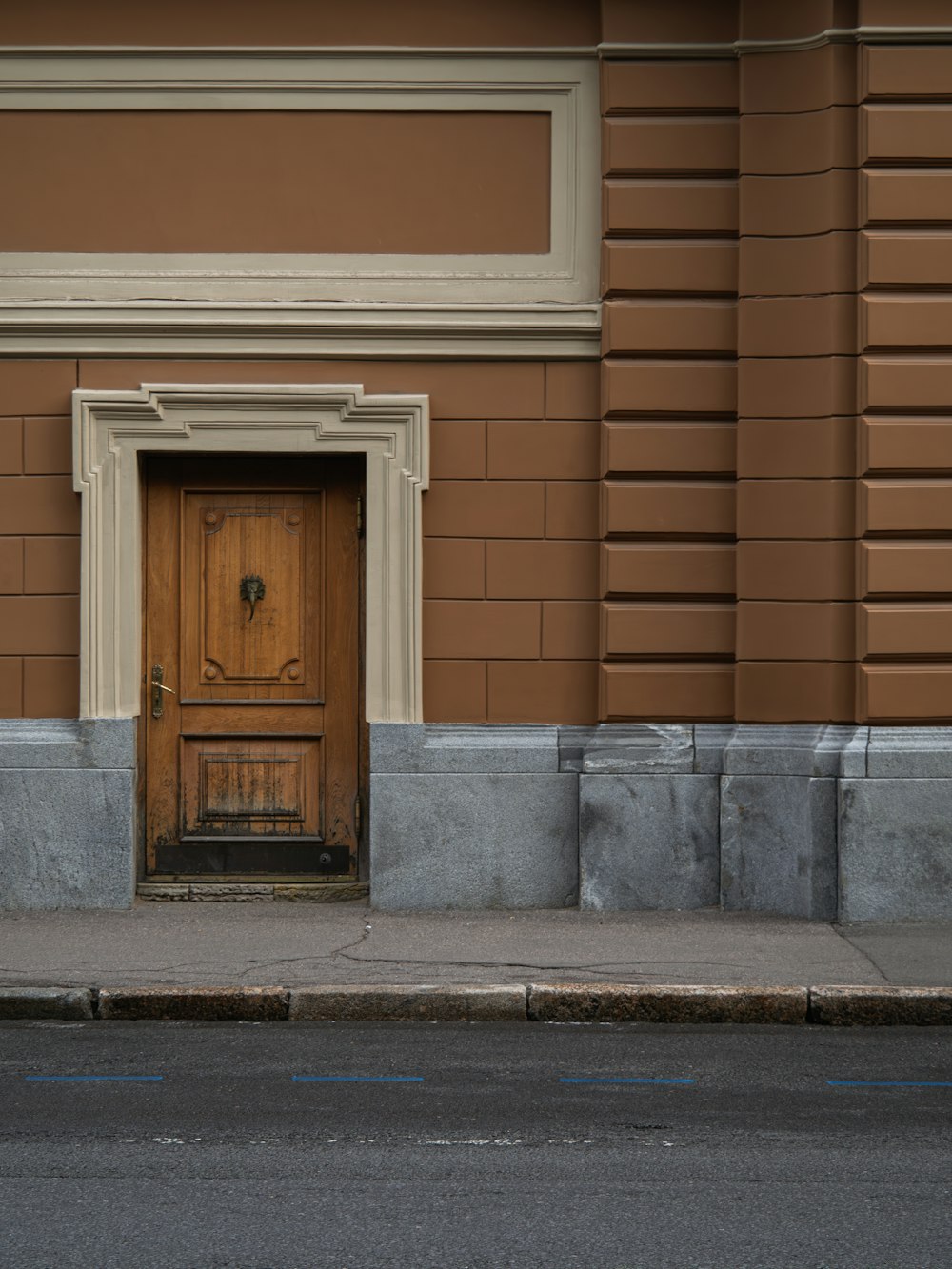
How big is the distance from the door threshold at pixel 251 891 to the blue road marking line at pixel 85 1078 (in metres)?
3.51

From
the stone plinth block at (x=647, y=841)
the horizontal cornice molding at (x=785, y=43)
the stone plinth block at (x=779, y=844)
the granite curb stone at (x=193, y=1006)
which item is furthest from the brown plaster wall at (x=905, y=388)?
the granite curb stone at (x=193, y=1006)

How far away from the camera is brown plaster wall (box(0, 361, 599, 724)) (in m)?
9.23

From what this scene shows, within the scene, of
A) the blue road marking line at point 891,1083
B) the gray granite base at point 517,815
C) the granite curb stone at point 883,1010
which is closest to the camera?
the blue road marking line at point 891,1083

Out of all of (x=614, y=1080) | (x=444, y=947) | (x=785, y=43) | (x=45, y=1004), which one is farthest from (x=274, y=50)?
(x=614, y=1080)

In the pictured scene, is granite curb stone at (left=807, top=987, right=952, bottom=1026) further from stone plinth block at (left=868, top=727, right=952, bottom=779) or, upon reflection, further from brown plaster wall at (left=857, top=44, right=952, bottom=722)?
brown plaster wall at (left=857, top=44, right=952, bottom=722)

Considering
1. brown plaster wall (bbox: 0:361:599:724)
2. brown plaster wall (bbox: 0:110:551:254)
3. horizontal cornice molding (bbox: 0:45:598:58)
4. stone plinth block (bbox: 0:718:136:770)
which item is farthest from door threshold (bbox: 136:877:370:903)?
horizontal cornice molding (bbox: 0:45:598:58)

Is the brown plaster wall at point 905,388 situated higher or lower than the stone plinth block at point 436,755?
higher

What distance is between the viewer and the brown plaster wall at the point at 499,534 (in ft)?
30.3

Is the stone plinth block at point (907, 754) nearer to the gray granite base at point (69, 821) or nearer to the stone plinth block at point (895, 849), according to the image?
the stone plinth block at point (895, 849)

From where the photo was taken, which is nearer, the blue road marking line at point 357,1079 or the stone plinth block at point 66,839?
the blue road marking line at point 357,1079

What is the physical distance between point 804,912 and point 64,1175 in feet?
17.1

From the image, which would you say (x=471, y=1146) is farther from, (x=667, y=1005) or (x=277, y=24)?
(x=277, y=24)

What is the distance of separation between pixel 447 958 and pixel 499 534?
2735 mm

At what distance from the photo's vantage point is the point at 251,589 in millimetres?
9406
